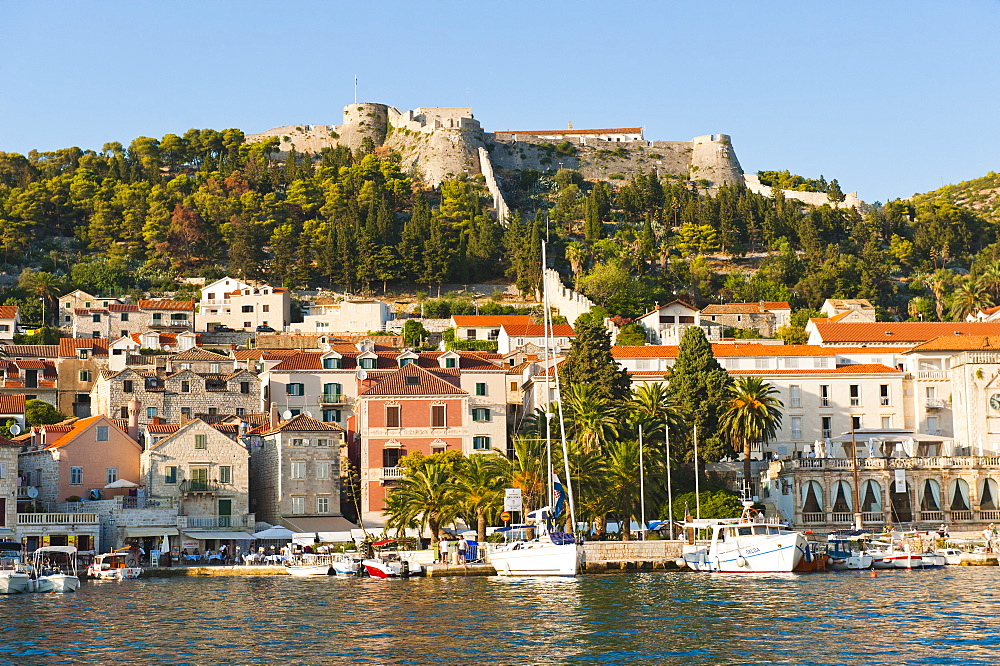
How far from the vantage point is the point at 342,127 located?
183000mm

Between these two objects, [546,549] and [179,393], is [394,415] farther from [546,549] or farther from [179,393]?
[546,549]

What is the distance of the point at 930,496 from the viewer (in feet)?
233

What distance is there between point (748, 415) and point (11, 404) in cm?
4516

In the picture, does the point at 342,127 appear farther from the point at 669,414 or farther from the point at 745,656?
the point at 745,656

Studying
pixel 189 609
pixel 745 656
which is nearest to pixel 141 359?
pixel 189 609

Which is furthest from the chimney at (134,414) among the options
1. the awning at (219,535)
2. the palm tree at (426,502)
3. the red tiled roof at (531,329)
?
the red tiled roof at (531,329)

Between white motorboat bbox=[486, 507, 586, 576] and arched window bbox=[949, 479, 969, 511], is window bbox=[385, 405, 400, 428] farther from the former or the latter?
arched window bbox=[949, 479, 969, 511]

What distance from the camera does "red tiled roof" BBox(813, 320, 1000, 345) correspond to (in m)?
90.4

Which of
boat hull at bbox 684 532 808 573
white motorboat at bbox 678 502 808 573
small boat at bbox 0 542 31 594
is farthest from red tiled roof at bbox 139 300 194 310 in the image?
boat hull at bbox 684 532 808 573

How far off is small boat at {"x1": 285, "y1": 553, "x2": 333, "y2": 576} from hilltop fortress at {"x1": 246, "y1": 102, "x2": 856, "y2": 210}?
376ft

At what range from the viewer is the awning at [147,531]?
62403 millimetres

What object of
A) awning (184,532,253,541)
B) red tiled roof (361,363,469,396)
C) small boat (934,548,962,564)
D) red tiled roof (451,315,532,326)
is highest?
red tiled roof (451,315,532,326)

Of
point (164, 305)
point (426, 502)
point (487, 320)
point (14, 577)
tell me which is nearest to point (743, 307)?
point (487, 320)

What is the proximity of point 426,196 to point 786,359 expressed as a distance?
8635cm
